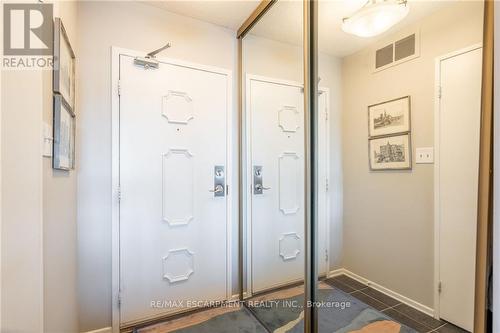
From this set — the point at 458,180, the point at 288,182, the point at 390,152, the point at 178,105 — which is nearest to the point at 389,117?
the point at 390,152

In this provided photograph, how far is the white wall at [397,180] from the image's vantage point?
3.20 feet

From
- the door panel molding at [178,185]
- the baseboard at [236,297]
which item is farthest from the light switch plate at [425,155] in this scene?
the baseboard at [236,297]

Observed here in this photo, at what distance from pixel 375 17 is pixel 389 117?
1.69 ft

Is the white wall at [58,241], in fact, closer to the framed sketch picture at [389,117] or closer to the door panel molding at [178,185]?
the door panel molding at [178,185]

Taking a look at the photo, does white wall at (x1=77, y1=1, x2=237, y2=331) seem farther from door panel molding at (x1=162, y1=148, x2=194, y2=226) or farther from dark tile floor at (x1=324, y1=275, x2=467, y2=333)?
dark tile floor at (x1=324, y1=275, x2=467, y2=333)

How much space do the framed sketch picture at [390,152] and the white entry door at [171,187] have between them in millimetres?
1313

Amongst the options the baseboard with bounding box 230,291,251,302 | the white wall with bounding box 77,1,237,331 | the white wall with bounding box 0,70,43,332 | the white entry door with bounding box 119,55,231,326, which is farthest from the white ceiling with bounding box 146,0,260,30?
the baseboard with bounding box 230,291,251,302

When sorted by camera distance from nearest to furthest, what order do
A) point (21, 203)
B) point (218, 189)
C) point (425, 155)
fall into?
point (21, 203) < point (425, 155) < point (218, 189)

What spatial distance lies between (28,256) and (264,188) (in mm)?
1553

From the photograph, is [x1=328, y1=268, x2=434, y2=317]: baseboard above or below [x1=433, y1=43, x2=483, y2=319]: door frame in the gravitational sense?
below

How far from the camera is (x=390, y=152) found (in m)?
1.20

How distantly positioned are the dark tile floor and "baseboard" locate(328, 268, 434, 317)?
1 centimetres

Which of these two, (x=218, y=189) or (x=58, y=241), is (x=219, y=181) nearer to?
(x=218, y=189)

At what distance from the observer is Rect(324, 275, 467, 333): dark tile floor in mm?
997
